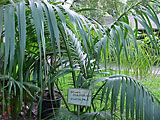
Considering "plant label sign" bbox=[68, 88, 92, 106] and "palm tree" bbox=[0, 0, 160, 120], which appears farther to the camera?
"plant label sign" bbox=[68, 88, 92, 106]

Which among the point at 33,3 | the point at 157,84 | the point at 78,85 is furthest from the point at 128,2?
the point at 33,3

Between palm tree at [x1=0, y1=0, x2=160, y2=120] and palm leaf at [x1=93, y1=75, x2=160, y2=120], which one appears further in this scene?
palm leaf at [x1=93, y1=75, x2=160, y2=120]

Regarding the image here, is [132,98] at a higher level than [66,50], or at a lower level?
lower

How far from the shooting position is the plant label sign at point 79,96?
958 millimetres

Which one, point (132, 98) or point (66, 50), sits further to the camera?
point (66, 50)

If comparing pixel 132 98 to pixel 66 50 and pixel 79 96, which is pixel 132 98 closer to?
pixel 79 96

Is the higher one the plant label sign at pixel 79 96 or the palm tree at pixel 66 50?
the palm tree at pixel 66 50

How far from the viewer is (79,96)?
3.21 ft

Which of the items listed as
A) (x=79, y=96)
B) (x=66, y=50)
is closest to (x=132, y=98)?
(x=79, y=96)

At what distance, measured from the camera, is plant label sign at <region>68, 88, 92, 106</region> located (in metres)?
0.96

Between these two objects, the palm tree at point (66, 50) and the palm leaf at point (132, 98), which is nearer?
the palm tree at point (66, 50)

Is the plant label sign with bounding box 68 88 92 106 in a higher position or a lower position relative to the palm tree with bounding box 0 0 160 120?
lower

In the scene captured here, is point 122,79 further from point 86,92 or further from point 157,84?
point 157,84

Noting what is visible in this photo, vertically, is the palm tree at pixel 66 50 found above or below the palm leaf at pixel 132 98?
above
